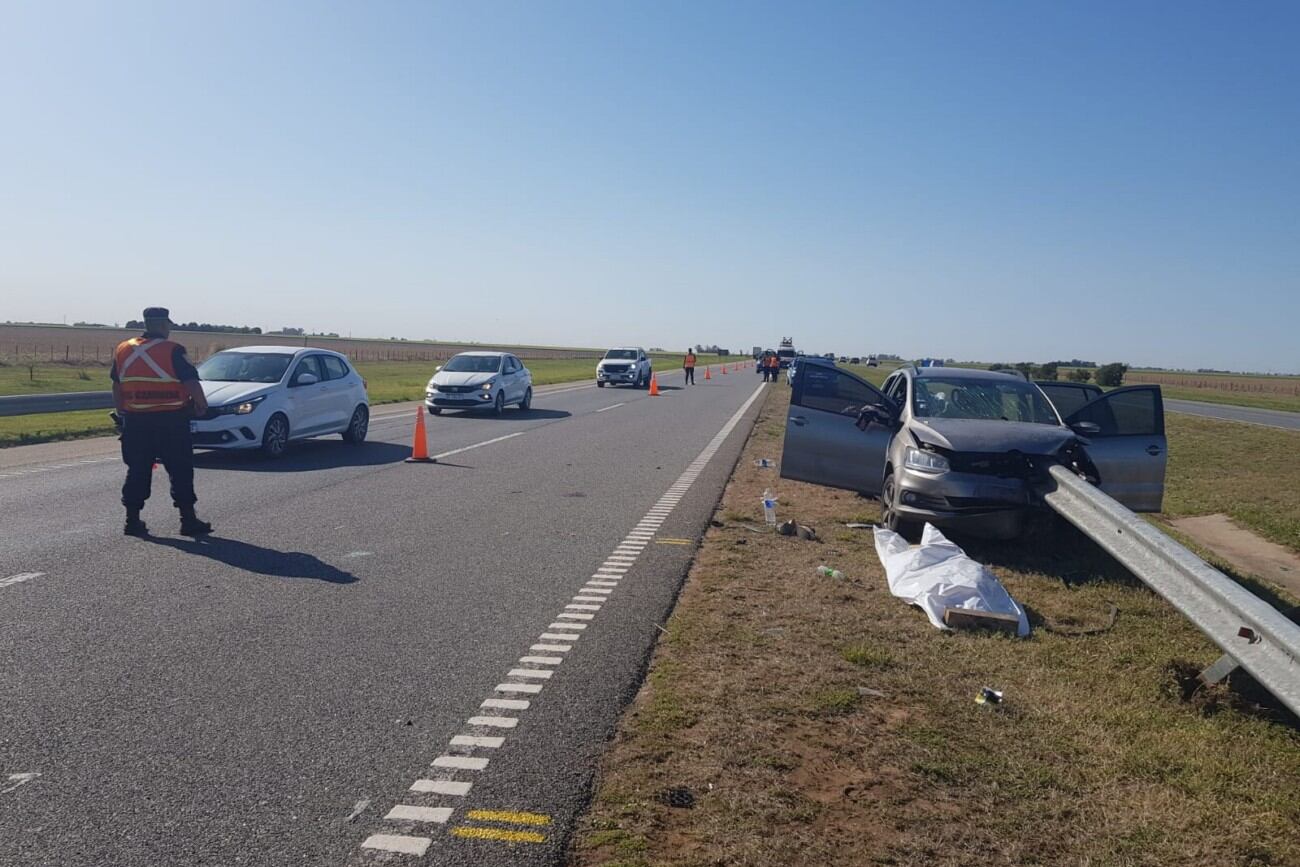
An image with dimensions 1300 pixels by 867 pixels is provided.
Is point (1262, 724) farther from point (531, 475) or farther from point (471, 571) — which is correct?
point (531, 475)

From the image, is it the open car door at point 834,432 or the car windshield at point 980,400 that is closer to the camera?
the car windshield at point 980,400


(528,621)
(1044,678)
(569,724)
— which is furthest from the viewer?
(528,621)

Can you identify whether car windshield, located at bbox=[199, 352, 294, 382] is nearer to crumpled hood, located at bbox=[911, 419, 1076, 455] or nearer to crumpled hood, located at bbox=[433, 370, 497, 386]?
crumpled hood, located at bbox=[433, 370, 497, 386]

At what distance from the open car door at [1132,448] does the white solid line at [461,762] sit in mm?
6704

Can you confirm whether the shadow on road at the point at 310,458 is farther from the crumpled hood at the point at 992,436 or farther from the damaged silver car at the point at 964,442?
the crumpled hood at the point at 992,436

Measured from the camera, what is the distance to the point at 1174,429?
1107 inches

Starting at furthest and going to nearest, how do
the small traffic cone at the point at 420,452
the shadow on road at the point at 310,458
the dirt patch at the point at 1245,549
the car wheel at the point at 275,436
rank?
the small traffic cone at the point at 420,452 < the car wheel at the point at 275,436 < the shadow on road at the point at 310,458 < the dirt patch at the point at 1245,549

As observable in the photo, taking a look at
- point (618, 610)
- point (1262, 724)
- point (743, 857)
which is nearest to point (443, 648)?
point (618, 610)

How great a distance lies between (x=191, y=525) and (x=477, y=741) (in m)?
5.44

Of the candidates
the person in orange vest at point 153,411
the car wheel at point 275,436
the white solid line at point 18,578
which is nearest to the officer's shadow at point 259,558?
the person in orange vest at point 153,411

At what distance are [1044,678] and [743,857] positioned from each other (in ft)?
8.70

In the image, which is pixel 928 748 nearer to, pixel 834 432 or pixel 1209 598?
pixel 1209 598

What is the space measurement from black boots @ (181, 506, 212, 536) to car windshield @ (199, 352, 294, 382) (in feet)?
21.7

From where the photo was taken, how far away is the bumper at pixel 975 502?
791 centimetres
